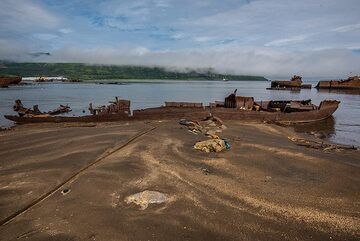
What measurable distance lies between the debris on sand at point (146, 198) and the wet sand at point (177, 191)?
163 mm

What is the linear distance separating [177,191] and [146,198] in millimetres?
933

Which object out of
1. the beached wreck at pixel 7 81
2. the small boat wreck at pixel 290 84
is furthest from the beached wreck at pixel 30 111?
the small boat wreck at pixel 290 84

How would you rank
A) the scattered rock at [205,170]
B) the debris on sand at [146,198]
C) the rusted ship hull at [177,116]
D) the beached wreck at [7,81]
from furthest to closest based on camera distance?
the beached wreck at [7,81] < the rusted ship hull at [177,116] < the scattered rock at [205,170] < the debris on sand at [146,198]

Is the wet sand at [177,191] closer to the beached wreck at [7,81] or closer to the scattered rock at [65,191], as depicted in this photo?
the scattered rock at [65,191]

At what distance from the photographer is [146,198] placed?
7188 mm

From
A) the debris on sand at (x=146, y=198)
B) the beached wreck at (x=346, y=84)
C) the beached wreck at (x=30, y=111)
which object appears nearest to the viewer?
the debris on sand at (x=146, y=198)

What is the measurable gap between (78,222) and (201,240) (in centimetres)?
254

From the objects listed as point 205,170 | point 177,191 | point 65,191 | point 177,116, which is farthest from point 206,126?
point 65,191

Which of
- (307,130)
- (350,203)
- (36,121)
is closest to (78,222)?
(350,203)

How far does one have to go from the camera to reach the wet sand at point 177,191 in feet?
19.6

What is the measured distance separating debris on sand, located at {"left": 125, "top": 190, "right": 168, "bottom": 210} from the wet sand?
6.4 inches

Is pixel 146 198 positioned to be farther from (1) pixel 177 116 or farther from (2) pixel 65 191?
(1) pixel 177 116

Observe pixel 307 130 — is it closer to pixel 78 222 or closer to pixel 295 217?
pixel 295 217

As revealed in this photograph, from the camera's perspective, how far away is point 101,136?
565 inches
